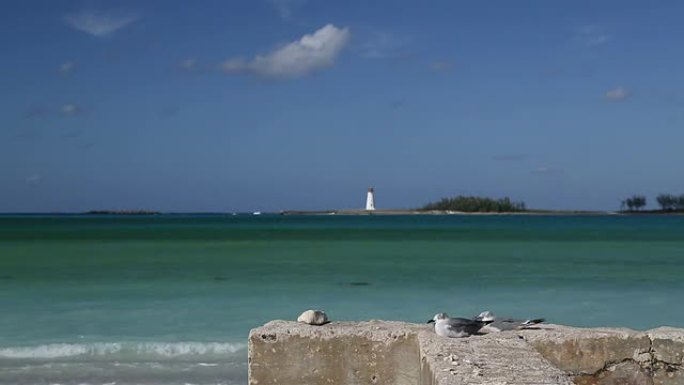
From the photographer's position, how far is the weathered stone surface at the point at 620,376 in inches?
198

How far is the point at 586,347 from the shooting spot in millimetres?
5000

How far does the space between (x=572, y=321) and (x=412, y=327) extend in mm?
7253

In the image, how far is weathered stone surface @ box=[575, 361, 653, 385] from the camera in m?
5.02

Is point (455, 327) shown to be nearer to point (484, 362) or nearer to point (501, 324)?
point (501, 324)

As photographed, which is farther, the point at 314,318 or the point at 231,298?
the point at 231,298

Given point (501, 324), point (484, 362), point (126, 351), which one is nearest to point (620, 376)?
point (501, 324)

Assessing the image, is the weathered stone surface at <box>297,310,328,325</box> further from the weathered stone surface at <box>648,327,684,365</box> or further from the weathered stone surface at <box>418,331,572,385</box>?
the weathered stone surface at <box>648,327,684,365</box>

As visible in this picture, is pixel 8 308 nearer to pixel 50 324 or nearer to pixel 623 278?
pixel 50 324

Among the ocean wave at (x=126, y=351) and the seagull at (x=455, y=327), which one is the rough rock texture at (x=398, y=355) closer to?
the seagull at (x=455, y=327)

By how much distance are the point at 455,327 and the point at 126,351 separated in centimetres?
543

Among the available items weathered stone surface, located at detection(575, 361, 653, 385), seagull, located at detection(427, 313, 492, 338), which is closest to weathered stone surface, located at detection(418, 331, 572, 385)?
seagull, located at detection(427, 313, 492, 338)

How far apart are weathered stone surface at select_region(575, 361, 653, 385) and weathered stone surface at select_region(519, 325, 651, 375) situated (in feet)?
0.11

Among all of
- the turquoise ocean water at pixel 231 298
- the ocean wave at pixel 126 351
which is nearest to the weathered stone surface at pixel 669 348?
the turquoise ocean water at pixel 231 298

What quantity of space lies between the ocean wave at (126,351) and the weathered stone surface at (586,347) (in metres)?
4.79
